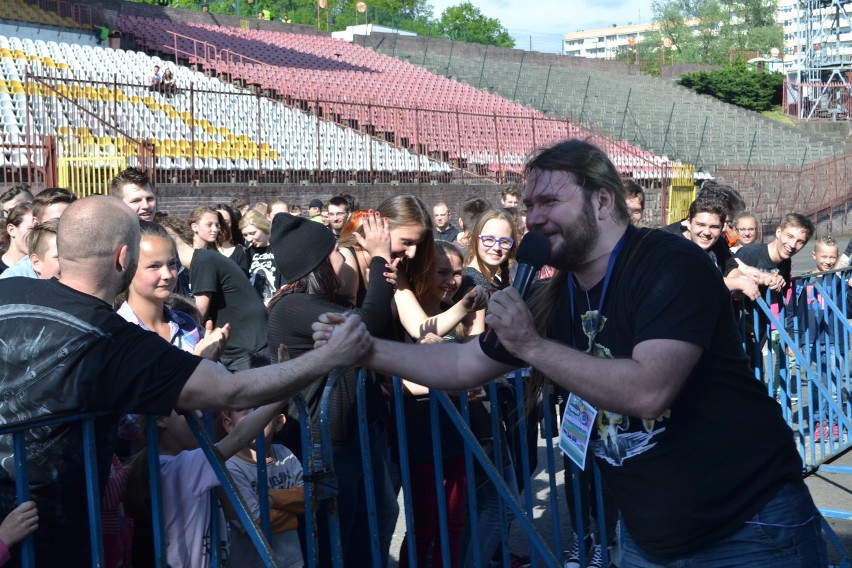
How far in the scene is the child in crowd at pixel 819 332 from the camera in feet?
22.0

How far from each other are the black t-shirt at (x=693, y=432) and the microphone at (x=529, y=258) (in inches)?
9.2

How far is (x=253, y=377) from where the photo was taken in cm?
286

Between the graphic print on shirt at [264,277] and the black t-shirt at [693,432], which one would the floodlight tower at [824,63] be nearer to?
the graphic print on shirt at [264,277]

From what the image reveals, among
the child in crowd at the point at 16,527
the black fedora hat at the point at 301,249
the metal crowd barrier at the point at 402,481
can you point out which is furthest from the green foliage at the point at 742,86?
the child in crowd at the point at 16,527

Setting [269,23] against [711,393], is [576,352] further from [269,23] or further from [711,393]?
[269,23]

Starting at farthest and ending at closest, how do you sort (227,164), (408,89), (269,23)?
(269,23)
(408,89)
(227,164)

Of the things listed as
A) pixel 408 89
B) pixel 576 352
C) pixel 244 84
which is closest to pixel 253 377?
pixel 576 352

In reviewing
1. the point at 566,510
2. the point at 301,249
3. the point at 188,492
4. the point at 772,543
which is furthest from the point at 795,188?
the point at 188,492

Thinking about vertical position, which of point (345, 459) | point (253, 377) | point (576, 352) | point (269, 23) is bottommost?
point (345, 459)

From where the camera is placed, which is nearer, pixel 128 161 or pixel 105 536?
pixel 105 536

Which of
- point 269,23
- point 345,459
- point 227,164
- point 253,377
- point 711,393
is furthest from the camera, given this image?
point 269,23

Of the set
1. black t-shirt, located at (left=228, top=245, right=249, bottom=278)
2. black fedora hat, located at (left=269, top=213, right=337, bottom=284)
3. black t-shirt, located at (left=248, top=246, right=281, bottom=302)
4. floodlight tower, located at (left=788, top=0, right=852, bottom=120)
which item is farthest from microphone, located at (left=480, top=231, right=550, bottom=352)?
floodlight tower, located at (left=788, top=0, right=852, bottom=120)

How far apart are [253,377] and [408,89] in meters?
31.3

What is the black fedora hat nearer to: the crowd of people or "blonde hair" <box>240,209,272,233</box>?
the crowd of people
